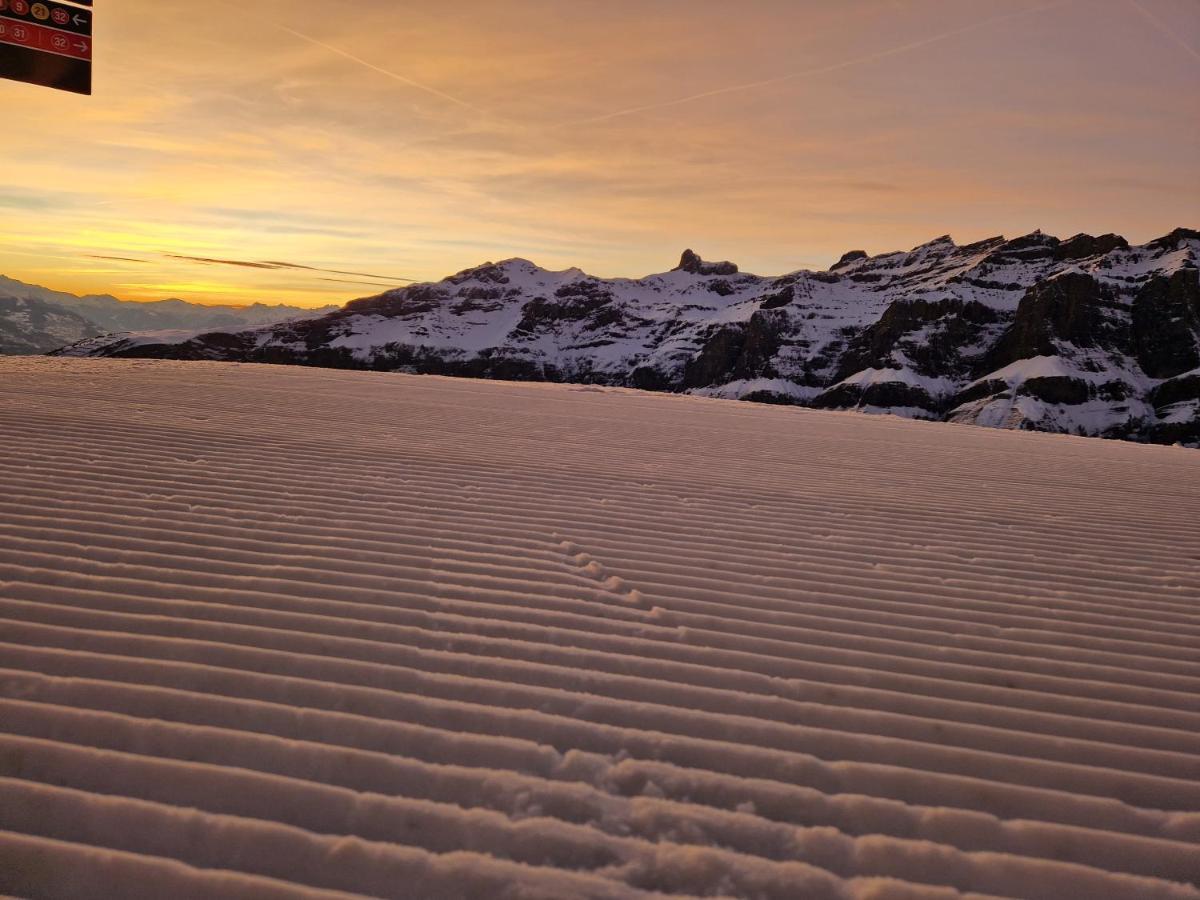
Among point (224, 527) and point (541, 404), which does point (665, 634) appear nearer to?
point (224, 527)

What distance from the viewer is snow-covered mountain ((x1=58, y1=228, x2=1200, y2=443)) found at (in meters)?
102

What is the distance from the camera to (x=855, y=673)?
9.74 feet

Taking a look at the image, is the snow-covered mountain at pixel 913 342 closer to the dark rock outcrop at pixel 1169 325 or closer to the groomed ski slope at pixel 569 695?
the dark rock outcrop at pixel 1169 325

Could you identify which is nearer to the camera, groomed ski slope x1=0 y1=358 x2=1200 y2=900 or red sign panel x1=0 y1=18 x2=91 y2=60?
groomed ski slope x1=0 y1=358 x2=1200 y2=900

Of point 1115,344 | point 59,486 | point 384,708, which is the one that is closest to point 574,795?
point 384,708

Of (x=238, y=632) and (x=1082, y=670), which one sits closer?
(x=238, y=632)

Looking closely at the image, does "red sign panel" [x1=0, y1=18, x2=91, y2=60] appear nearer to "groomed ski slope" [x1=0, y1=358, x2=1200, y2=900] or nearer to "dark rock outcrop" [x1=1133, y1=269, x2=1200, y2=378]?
"groomed ski slope" [x1=0, y1=358, x2=1200, y2=900]

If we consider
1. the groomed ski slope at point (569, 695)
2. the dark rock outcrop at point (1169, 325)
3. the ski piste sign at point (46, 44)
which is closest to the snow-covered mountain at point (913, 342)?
the dark rock outcrop at point (1169, 325)

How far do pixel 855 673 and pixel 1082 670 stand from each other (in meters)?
1.13

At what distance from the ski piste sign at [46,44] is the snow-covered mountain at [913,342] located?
108398 millimetres

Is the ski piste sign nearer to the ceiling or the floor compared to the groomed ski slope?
nearer to the ceiling

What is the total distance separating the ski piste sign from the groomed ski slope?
7011 mm

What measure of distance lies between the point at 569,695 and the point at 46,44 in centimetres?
1251

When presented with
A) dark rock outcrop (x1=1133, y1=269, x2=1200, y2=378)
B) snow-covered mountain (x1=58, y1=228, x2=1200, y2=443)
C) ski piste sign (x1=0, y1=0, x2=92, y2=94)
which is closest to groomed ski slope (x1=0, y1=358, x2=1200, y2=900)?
ski piste sign (x1=0, y1=0, x2=92, y2=94)
